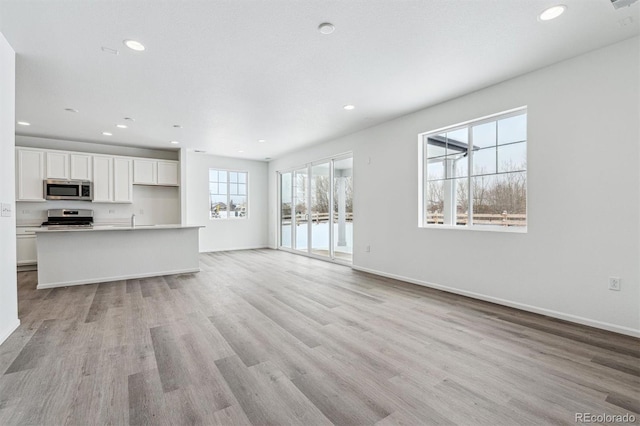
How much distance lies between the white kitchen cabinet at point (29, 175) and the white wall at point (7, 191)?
159 inches

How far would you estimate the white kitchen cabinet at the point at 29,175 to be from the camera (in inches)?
230

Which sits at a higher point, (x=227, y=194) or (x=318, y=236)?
(x=227, y=194)

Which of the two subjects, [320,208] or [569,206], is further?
[320,208]

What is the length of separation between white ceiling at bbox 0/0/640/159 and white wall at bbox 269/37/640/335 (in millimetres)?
285

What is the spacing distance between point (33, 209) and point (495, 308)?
859 cm

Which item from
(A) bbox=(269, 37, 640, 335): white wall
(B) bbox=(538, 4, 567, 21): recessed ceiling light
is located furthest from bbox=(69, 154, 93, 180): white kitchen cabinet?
(B) bbox=(538, 4, 567, 21): recessed ceiling light

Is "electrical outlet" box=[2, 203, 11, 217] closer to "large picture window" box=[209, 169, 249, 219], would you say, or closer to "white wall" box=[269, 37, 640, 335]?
"white wall" box=[269, 37, 640, 335]

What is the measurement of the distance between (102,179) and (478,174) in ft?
24.4

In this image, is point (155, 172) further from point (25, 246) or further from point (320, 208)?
point (320, 208)

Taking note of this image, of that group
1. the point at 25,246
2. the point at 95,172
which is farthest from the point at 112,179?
the point at 25,246

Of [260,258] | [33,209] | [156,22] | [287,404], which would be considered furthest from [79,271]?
[287,404]

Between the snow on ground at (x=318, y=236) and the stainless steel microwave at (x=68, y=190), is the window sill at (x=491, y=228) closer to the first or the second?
the snow on ground at (x=318, y=236)

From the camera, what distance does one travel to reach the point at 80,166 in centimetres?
638

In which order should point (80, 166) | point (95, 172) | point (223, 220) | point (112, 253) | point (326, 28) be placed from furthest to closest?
point (223, 220), point (95, 172), point (80, 166), point (112, 253), point (326, 28)
